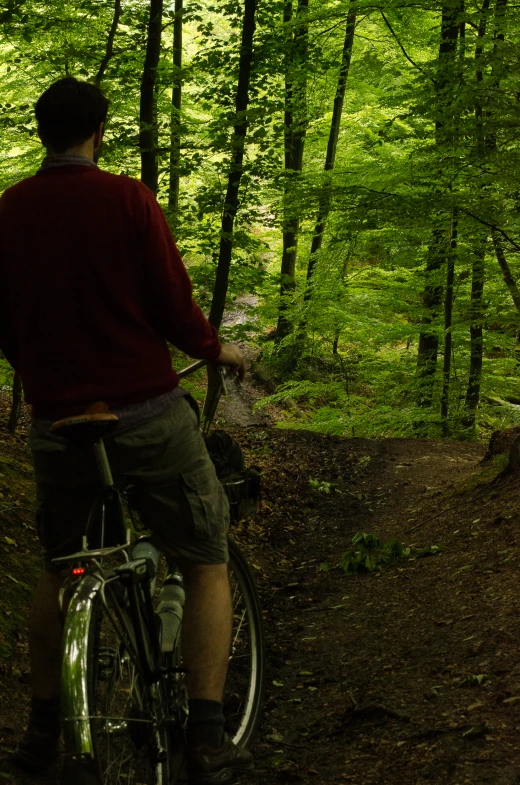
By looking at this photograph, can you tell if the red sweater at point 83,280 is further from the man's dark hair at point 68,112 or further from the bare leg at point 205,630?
the bare leg at point 205,630

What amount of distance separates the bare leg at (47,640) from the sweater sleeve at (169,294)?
0.84 m

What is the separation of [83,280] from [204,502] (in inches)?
30.3

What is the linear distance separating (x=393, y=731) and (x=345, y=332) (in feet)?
38.4

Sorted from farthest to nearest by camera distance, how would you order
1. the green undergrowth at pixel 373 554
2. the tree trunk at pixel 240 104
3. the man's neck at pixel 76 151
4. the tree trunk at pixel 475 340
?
the tree trunk at pixel 475 340 → the tree trunk at pixel 240 104 → the green undergrowth at pixel 373 554 → the man's neck at pixel 76 151

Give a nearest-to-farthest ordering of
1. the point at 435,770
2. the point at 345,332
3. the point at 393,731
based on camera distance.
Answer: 1. the point at 435,770
2. the point at 393,731
3. the point at 345,332

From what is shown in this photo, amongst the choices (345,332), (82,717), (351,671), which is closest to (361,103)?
(345,332)

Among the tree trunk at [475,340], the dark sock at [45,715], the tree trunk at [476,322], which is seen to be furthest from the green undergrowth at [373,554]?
the tree trunk at [475,340]

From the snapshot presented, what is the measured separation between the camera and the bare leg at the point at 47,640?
2.42 metres

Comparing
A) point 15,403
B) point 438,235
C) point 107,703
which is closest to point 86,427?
point 107,703

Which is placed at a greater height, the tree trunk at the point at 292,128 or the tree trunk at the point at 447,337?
the tree trunk at the point at 292,128

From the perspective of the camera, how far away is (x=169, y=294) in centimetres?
225

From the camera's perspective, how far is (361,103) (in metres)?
18.3

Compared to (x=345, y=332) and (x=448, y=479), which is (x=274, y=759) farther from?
(x=345, y=332)

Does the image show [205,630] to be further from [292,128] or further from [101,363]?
[292,128]
